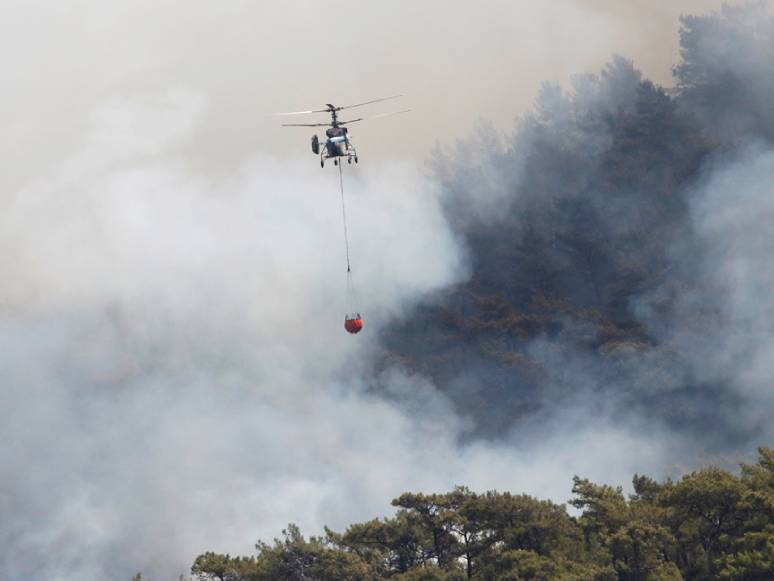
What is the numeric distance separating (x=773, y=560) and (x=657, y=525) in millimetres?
11804

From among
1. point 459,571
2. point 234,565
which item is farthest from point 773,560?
point 234,565

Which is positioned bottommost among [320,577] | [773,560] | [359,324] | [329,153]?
[773,560]

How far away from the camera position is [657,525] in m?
120

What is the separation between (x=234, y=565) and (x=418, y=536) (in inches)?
678

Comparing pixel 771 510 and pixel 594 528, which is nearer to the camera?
pixel 771 510

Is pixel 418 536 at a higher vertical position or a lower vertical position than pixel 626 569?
higher

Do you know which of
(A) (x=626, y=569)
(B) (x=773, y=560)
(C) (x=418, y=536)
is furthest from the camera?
(C) (x=418, y=536)

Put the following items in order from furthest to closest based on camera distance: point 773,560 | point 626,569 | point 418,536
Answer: point 418,536 → point 626,569 → point 773,560

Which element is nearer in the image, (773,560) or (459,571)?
(773,560)

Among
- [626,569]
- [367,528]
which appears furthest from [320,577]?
[626,569]

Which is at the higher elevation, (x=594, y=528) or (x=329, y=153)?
(x=329, y=153)

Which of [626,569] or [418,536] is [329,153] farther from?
[626,569]

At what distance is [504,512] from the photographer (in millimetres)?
125250

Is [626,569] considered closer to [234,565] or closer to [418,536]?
[418,536]
